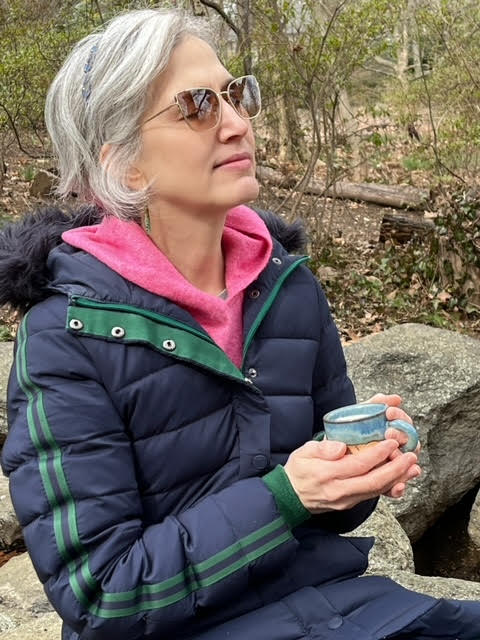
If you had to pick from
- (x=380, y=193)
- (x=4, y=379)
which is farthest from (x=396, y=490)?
(x=380, y=193)

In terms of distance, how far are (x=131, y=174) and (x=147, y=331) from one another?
371 mm

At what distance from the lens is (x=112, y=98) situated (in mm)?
1670

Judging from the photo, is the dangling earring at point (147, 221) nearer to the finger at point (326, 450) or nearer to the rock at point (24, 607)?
the finger at point (326, 450)

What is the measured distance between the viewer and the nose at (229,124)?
1.72 metres

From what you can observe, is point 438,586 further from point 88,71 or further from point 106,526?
point 88,71

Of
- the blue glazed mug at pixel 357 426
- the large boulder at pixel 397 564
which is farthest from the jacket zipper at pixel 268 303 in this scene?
the large boulder at pixel 397 564

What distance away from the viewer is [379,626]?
1547mm

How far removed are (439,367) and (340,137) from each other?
12.7 feet

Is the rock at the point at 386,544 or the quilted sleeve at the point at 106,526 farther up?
the quilted sleeve at the point at 106,526

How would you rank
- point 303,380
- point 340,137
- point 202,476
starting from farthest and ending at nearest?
point 340,137 → point 303,380 → point 202,476

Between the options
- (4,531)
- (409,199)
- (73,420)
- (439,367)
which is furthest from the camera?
(409,199)

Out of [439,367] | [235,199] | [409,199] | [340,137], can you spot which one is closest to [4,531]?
[439,367]

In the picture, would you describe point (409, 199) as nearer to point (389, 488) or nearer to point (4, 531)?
point (4, 531)

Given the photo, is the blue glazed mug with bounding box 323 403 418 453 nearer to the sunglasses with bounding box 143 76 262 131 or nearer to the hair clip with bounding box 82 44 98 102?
the sunglasses with bounding box 143 76 262 131
